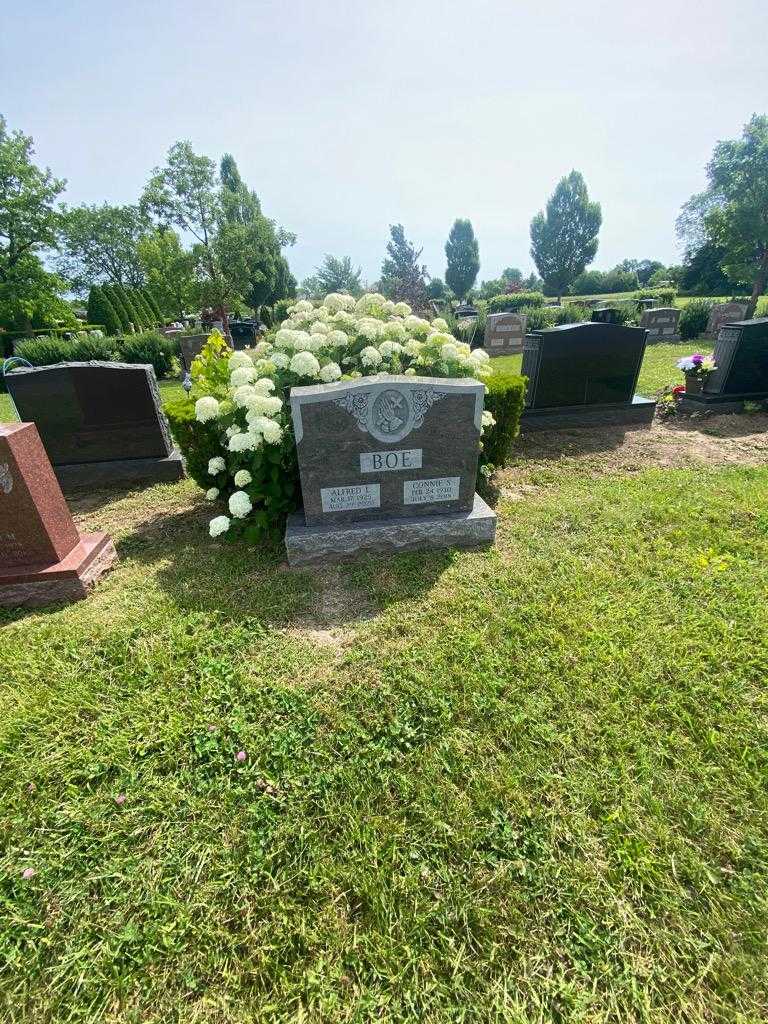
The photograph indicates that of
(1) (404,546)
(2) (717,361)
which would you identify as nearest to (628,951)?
(1) (404,546)

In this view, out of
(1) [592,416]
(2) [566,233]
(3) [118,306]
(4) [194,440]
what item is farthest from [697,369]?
(2) [566,233]

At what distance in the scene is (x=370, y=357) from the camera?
13.8ft

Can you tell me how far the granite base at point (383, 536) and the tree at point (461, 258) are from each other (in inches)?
2629

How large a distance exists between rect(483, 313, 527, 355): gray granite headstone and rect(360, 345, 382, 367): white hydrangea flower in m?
14.1

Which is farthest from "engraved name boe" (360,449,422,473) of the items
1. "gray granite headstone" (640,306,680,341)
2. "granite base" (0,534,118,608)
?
"gray granite headstone" (640,306,680,341)

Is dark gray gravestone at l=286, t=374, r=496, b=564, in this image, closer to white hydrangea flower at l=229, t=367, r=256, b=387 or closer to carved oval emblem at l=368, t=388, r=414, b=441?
carved oval emblem at l=368, t=388, r=414, b=441

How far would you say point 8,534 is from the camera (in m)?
3.21

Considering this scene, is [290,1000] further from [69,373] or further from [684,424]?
[684,424]

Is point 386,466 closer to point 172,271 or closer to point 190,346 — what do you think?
point 190,346

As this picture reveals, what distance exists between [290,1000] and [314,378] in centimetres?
385

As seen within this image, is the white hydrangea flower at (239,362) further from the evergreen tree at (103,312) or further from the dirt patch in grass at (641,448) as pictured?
the evergreen tree at (103,312)

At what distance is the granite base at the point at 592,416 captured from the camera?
22.7ft

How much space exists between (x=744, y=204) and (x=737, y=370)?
18.8m

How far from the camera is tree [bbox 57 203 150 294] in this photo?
46.4 m
